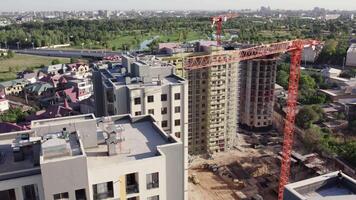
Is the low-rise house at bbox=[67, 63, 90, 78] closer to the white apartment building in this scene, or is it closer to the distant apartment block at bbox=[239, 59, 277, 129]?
the distant apartment block at bbox=[239, 59, 277, 129]

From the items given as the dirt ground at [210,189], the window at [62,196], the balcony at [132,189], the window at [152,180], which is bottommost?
the dirt ground at [210,189]

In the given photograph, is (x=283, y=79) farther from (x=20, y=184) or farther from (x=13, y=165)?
(x=20, y=184)

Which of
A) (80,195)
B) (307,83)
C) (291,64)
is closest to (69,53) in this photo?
(307,83)

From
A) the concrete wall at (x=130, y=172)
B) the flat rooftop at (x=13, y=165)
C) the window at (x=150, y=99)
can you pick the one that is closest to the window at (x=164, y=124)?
the window at (x=150, y=99)

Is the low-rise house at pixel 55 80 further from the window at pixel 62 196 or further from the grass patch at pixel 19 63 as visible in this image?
the window at pixel 62 196

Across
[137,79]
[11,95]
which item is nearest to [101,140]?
[137,79]

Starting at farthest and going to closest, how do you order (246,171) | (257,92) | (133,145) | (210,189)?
(257,92)
(246,171)
(210,189)
(133,145)
